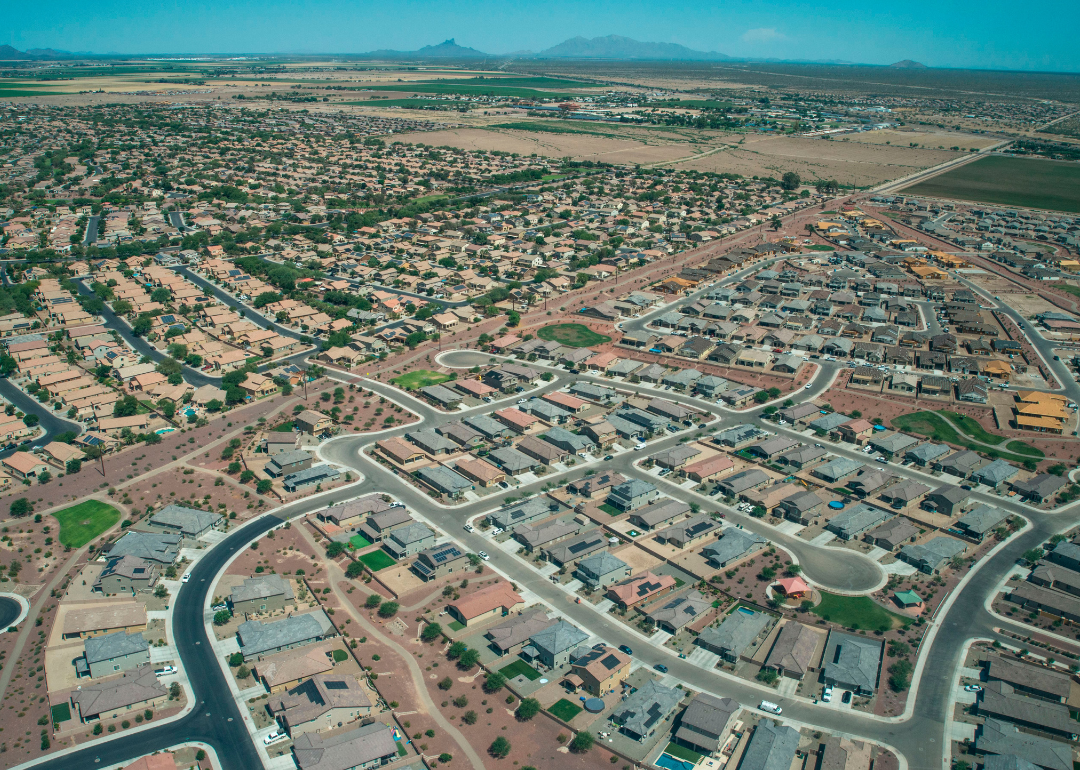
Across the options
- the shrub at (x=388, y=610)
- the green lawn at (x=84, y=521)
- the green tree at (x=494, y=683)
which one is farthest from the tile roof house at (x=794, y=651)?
the green lawn at (x=84, y=521)

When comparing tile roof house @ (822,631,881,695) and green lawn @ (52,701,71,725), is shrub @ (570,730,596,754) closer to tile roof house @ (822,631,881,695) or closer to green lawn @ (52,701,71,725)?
tile roof house @ (822,631,881,695)

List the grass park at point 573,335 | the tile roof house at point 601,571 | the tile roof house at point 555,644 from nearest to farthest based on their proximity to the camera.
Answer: the tile roof house at point 555,644 → the tile roof house at point 601,571 → the grass park at point 573,335

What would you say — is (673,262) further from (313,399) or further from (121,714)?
(121,714)

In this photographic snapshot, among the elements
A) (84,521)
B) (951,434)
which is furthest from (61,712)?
(951,434)

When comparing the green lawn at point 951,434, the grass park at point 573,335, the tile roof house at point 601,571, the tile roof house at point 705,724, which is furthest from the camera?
the grass park at point 573,335

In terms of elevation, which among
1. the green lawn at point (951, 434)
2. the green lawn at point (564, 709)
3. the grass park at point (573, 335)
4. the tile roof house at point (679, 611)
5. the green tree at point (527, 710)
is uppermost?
the grass park at point (573, 335)

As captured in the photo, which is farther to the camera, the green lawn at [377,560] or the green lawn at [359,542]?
the green lawn at [359,542]

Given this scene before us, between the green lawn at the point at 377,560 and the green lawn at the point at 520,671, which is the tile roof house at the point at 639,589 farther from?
the green lawn at the point at 377,560
